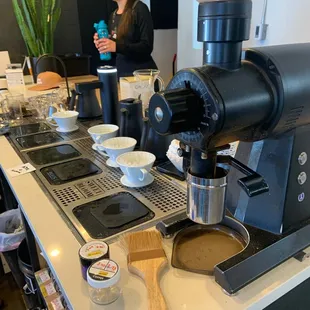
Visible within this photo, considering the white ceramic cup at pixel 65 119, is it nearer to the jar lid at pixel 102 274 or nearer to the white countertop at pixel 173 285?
the white countertop at pixel 173 285

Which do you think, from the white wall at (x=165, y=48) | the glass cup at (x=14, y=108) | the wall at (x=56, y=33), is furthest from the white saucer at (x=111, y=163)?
the white wall at (x=165, y=48)

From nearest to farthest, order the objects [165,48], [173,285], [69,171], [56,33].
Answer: [173,285] < [69,171] < [56,33] < [165,48]

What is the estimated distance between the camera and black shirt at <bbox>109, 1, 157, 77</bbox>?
7.49ft

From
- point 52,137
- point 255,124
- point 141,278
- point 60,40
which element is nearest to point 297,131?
point 255,124

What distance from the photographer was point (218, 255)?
2.09 ft

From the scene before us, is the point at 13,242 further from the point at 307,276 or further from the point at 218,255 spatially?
the point at 307,276

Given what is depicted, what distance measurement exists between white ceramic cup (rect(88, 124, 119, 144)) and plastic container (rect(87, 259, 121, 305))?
1.96ft

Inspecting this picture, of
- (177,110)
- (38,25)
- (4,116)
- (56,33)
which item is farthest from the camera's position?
(56,33)

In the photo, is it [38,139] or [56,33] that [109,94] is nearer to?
[38,139]

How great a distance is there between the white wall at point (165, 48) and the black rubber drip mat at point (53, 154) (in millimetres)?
2643

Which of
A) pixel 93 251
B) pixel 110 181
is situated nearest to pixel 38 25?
pixel 110 181

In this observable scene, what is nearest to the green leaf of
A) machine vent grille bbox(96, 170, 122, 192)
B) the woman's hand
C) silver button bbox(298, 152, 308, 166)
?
the woman's hand

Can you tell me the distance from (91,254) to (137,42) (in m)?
2.05

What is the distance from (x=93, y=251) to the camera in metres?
0.58
